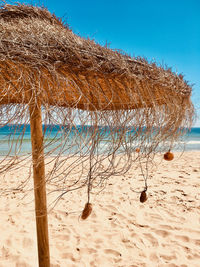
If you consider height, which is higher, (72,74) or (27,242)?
(72,74)

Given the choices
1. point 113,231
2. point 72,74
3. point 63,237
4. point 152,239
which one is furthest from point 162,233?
point 72,74

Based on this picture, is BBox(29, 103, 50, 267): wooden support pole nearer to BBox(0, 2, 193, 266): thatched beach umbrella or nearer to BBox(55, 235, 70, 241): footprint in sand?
BBox(0, 2, 193, 266): thatched beach umbrella

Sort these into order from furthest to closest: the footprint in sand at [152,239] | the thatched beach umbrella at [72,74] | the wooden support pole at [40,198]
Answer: the footprint in sand at [152,239], the wooden support pole at [40,198], the thatched beach umbrella at [72,74]

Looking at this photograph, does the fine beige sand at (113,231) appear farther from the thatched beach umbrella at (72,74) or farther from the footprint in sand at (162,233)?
the thatched beach umbrella at (72,74)

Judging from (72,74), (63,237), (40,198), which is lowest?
(63,237)

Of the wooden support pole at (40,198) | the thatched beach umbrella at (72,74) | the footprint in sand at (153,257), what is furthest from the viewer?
the footprint in sand at (153,257)

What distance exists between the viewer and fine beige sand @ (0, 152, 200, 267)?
177 cm

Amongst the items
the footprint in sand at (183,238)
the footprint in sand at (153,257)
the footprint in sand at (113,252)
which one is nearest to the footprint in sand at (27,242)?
the footprint in sand at (113,252)

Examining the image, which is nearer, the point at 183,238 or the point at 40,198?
the point at 40,198

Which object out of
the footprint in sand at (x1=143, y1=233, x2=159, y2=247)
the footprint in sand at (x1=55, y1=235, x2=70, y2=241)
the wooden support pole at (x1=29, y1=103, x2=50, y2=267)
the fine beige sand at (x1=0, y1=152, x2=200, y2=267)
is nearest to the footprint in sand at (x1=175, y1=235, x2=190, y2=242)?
the fine beige sand at (x1=0, y1=152, x2=200, y2=267)

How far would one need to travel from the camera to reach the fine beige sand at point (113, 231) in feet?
5.79

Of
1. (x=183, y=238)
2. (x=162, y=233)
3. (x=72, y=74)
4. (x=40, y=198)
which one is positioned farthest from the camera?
(x=162, y=233)

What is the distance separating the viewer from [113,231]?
2.17 meters

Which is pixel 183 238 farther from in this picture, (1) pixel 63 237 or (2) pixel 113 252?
(1) pixel 63 237
